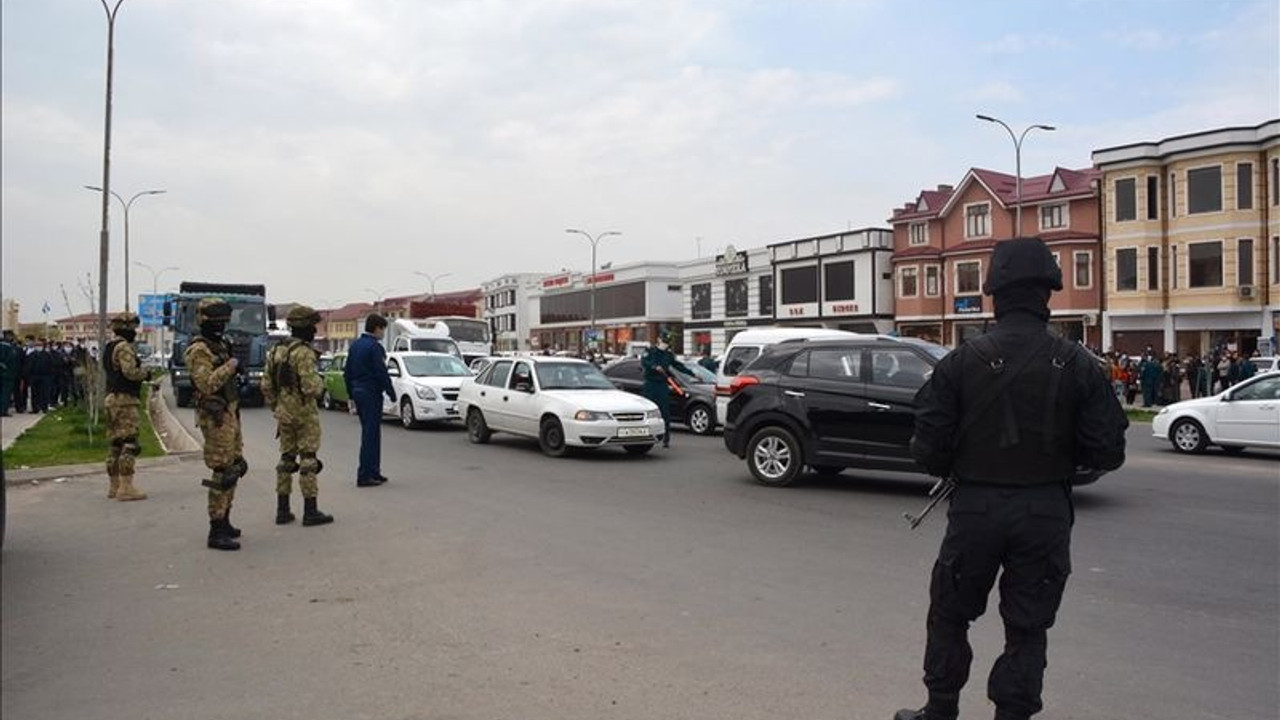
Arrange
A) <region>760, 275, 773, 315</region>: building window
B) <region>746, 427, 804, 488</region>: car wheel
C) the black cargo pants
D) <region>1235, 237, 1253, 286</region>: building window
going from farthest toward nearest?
<region>760, 275, 773, 315</region>: building window
<region>1235, 237, 1253, 286</region>: building window
<region>746, 427, 804, 488</region>: car wheel
the black cargo pants

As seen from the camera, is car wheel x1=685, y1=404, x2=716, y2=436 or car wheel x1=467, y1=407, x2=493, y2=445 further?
car wheel x1=685, y1=404, x2=716, y2=436

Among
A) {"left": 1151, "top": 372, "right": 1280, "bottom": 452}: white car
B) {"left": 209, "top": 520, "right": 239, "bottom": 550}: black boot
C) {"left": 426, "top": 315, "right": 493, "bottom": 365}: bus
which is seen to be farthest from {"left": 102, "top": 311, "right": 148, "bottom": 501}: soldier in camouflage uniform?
{"left": 426, "top": 315, "right": 493, "bottom": 365}: bus

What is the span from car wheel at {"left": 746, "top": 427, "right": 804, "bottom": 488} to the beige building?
30460 millimetres

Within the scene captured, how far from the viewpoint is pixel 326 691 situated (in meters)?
4.53

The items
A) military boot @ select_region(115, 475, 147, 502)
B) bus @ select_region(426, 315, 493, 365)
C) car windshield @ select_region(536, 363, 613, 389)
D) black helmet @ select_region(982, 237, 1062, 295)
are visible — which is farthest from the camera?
bus @ select_region(426, 315, 493, 365)

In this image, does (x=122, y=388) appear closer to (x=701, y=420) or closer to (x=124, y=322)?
(x=124, y=322)

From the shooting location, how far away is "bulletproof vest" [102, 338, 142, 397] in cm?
956

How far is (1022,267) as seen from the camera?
376 centimetres

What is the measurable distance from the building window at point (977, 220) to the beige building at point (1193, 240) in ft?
19.8

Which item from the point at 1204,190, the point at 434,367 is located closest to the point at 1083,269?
the point at 1204,190

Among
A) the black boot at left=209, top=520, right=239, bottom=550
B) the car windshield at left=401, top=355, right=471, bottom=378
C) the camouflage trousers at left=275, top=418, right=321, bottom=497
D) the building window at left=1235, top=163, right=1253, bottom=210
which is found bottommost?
the black boot at left=209, top=520, right=239, bottom=550

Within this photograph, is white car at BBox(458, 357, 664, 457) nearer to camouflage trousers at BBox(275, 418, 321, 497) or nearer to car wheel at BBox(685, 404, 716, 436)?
car wheel at BBox(685, 404, 716, 436)

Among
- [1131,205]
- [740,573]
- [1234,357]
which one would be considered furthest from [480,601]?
[1131,205]

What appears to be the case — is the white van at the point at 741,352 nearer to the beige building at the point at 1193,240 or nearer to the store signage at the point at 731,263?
the beige building at the point at 1193,240
